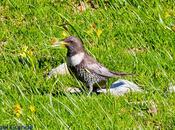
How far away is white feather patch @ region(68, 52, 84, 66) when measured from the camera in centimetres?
882

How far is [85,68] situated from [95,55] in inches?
40.2

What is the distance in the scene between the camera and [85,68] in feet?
28.9

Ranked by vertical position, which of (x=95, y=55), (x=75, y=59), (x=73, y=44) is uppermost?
(x=73, y=44)

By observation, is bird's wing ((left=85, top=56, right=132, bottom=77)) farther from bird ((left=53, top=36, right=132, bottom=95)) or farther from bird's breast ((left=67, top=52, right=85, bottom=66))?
bird's breast ((left=67, top=52, right=85, bottom=66))

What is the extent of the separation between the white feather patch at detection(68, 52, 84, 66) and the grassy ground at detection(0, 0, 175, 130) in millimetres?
281

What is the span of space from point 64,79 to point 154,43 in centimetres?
147

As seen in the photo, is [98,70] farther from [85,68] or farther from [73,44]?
[73,44]

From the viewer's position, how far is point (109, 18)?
10883mm

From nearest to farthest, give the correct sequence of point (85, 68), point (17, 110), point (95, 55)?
point (17, 110)
point (85, 68)
point (95, 55)

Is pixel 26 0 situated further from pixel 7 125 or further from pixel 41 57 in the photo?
pixel 7 125

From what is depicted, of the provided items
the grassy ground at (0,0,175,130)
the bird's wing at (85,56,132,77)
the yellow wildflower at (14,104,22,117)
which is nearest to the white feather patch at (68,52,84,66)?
the bird's wing at (85,56,132,77)

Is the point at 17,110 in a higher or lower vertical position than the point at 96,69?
higher

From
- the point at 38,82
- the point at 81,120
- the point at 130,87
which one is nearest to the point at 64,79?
the point at 38,82

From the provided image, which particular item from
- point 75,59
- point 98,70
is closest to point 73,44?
point 75,59
